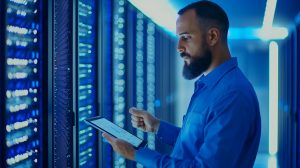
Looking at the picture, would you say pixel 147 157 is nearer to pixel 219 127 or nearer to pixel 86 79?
pixel 219 127

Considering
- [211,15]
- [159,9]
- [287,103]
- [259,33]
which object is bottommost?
[287,103]

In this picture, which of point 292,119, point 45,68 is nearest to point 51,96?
point 45,68

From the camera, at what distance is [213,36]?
147 centimetres

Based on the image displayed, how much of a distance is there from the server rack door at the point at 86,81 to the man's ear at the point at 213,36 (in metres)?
0.59

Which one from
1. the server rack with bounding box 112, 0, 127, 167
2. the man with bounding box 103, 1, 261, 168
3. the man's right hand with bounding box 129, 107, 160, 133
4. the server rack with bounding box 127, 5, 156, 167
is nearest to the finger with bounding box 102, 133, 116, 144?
the man with bounding box 103, 1, 261, 168

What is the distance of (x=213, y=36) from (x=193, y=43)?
7cm

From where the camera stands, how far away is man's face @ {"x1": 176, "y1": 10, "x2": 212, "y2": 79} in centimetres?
148

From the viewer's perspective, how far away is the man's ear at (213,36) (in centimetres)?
147

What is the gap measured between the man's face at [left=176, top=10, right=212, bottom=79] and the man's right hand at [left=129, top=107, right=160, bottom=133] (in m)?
0.42

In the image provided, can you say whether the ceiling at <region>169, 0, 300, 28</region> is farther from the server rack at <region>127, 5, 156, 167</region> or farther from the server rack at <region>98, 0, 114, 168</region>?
the server rack at <region>98, 0, 114, 168</region>

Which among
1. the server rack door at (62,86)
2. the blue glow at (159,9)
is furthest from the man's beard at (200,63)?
the blue glow at (159,9)

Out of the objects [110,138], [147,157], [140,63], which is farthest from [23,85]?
[140,63]

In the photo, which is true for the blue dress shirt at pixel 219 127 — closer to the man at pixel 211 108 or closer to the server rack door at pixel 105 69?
the man at pixel 211 108
